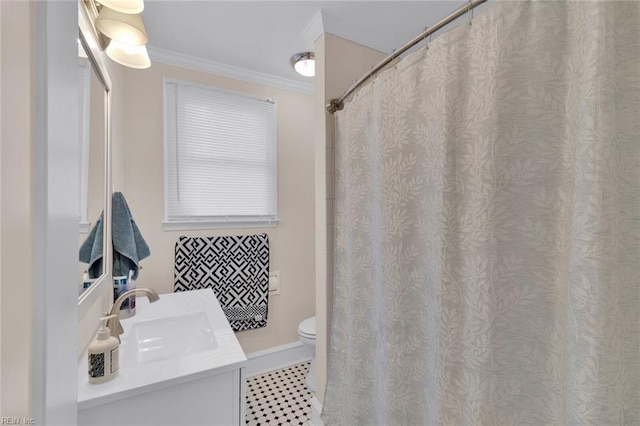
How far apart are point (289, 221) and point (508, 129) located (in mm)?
1863

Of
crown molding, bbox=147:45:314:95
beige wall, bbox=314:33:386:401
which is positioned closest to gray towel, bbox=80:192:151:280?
beige wall, bbox=314:33:386:401

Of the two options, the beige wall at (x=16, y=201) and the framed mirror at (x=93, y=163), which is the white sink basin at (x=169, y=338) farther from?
the beige wall at (x=16, y=201)

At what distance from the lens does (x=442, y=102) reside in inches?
33.9

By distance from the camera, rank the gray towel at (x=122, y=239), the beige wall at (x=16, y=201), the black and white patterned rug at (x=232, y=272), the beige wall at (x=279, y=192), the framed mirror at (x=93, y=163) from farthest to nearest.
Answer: the black and white patterned rug at (x=232, y=272)
the beige wall at (x=279, y=192)
the gray towel at (x=122, y=239)
the framed mirror at (x=93, y=163)
the beige wall at (x=16, y=201)

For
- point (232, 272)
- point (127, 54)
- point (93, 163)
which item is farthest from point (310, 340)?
point (127, 54)

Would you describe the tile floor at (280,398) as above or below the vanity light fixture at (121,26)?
below

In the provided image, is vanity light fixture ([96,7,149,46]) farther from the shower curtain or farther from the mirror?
the shower curtain

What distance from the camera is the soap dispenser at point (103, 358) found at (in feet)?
2.78

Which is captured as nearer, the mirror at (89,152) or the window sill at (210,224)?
the mirror at (89,152)

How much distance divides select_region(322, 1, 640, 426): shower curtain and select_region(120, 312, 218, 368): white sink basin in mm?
795

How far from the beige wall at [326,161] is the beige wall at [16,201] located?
128 cm

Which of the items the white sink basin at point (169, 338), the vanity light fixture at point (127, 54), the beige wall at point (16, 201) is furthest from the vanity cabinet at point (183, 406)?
the vanity light fixture at point (127, 54)

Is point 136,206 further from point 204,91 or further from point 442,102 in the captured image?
point 442,102

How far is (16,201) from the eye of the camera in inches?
11.3
